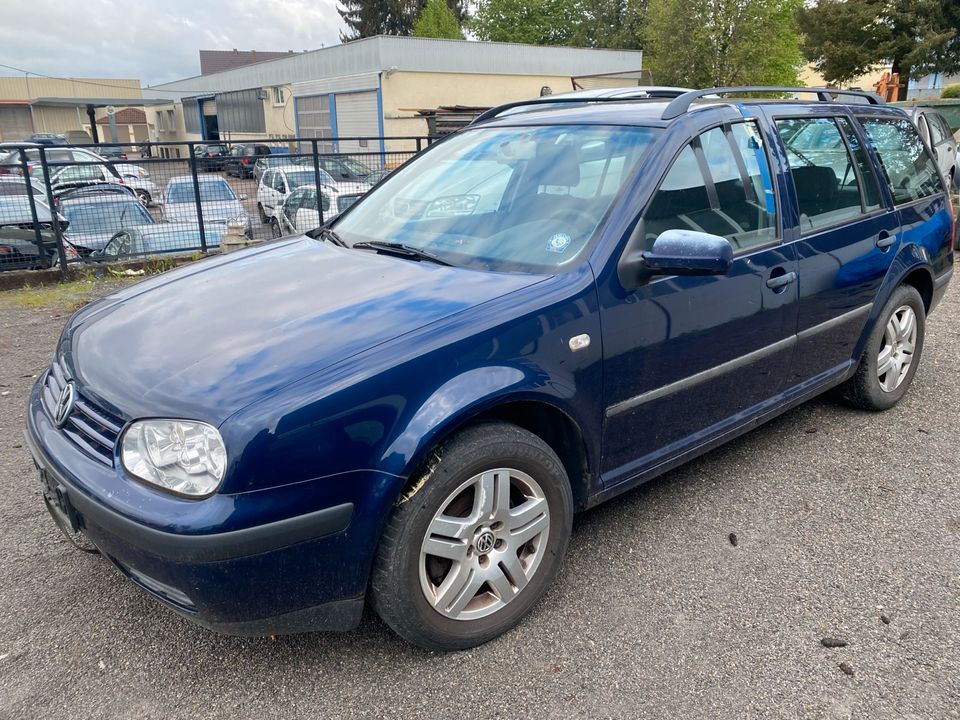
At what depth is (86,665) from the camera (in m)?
2.42

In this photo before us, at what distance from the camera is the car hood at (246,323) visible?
2135 millimetres

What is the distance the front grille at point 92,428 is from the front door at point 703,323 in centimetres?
161

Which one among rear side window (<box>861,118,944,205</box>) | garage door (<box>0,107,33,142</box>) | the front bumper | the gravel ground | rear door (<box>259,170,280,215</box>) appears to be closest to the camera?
the front bumper

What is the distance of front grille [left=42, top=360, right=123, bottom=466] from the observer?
2.21m

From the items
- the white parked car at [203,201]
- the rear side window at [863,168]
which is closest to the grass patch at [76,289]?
the white parked car at [203,201]

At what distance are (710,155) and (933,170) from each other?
2.34 metres

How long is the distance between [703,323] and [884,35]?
35.3 m

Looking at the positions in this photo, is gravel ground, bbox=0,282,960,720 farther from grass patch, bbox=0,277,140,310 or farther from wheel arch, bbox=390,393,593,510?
grass patch, bbox=0,277,140,310

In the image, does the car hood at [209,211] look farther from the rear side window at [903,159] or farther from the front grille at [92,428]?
the rear side window at [903,159]

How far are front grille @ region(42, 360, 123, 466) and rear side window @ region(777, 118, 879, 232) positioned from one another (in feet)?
9.61

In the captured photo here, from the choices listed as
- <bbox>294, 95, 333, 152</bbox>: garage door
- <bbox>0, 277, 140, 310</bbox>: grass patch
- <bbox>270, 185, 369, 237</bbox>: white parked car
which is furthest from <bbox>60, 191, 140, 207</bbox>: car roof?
<bbox>294, 95, 333, 152</bbox>: garage door

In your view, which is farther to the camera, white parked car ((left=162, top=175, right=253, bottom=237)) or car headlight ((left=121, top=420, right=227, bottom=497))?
white parked car ((left=162, top=175, right=253, bottom=237))

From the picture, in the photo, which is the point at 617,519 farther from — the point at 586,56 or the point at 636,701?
the point at 586,56

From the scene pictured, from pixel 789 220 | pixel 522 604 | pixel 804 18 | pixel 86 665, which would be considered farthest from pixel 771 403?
pixel 804 18
